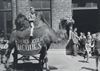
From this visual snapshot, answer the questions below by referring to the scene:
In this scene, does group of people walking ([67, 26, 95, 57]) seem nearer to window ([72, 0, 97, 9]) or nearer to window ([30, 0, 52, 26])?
window ([30, 0, 52, 26])

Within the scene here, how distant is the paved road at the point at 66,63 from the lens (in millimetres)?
12797

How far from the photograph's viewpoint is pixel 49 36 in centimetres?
1161

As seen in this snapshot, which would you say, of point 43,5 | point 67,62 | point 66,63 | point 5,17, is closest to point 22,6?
point 43,5

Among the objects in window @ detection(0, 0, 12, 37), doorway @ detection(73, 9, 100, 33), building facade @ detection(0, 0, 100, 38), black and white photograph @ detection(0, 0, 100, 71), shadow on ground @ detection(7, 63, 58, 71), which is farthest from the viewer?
doorway @ detection(73, 9, 100, 33)

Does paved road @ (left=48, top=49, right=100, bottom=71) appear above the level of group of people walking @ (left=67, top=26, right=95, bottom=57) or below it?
below

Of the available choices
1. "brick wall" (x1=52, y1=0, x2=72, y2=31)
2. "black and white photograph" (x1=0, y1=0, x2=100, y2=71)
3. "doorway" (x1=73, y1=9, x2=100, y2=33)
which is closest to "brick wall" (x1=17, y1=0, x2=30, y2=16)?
"black and white photograph" (x1=0, y1=0, x2=100, y2=71)

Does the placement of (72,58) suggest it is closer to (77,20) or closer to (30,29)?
(77,20)

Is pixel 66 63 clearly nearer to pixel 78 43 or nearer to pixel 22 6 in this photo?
pixel 78 43

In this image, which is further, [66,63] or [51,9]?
[51,9]

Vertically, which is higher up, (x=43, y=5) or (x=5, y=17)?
(x=43, y=5)

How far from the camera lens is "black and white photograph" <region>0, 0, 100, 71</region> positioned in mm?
11609

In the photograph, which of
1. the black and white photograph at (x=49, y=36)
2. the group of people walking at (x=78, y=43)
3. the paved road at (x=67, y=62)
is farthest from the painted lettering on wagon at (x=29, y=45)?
the group of people walking at (x=78, y=43)

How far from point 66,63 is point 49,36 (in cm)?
327

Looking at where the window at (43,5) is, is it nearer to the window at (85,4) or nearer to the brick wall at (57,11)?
the brick wall at (57,11)
